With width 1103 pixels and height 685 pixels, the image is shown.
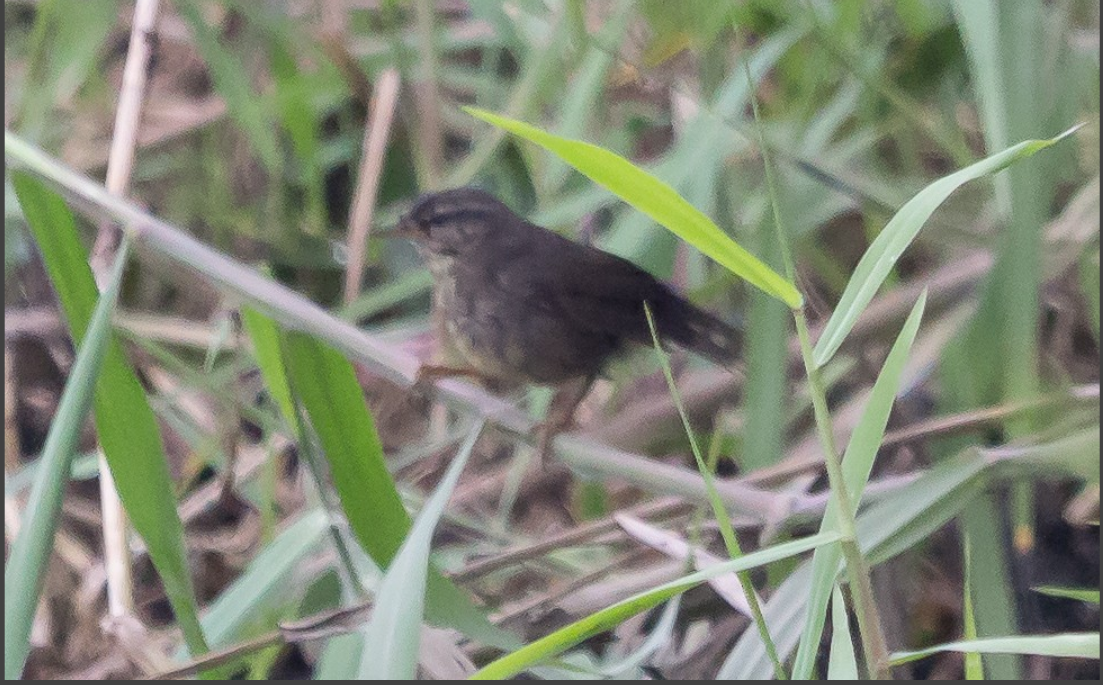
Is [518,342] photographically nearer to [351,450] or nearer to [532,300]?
[532,300]

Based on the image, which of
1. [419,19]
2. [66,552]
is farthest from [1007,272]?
[66,552]

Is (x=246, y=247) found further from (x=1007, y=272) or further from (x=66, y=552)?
(x=1007, y=272)

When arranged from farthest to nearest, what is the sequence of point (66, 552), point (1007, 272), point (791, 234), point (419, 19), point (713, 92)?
point (419, 19), point (66, 552), point (713, 92), point (791, 234), point (1007, 272)

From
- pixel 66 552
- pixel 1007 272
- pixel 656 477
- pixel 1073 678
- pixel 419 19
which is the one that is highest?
pixel 419 19

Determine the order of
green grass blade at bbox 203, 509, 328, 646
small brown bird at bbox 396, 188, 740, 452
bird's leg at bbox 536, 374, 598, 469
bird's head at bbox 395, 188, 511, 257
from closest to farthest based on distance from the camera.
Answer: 1. green grass blade at bbox 203, 509, 328, 646
2. bird's leg at bbox 536, 374, 598, 469
3. small brown bird at bbox 396, 188, 740, 452
4. bird's head at bbox 395, 188, 511, 257

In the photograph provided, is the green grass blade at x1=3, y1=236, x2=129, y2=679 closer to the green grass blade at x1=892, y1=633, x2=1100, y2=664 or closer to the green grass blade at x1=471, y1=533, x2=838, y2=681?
the green grass blade at x1=471, y1=533, x2=838, y2=681

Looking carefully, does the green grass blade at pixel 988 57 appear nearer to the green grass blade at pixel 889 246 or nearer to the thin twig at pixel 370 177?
the green grass blade at pixel 889 246

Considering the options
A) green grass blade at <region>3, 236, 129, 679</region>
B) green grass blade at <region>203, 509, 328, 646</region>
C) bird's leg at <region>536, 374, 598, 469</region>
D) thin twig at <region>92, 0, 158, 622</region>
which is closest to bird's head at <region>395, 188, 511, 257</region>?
bird's leg at <region>536, 374, 598, 469</region>

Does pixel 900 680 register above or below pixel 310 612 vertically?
Answer: below
